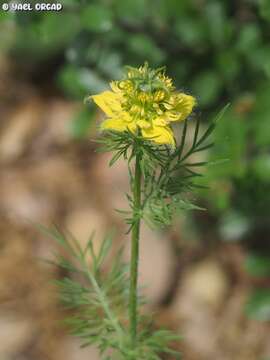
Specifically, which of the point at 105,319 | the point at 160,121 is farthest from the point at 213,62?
the point at 160,121

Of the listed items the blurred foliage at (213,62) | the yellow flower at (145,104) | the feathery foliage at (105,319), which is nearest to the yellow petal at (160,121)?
the yellow flower at (145,104)

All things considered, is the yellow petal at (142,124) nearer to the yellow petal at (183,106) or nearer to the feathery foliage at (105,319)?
the yellow petal at (183,106)

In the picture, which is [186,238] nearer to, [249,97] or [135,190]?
[249,97]

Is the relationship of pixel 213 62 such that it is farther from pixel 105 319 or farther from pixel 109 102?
pixel 109 102

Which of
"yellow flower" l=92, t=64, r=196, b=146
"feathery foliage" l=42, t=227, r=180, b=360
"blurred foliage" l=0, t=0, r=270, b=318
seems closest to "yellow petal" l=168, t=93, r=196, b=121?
"yellow flower" l=92, t=64, r=196, b=146

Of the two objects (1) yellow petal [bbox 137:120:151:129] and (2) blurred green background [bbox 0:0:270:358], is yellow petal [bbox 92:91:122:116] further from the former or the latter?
(2) blurred green background [bbox 0:0:270:358]

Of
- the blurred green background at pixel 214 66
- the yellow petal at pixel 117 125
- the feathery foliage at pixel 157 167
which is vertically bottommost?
the feathery foliage at pixel 157 167

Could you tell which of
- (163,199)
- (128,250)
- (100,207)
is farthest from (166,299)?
(163,199)
